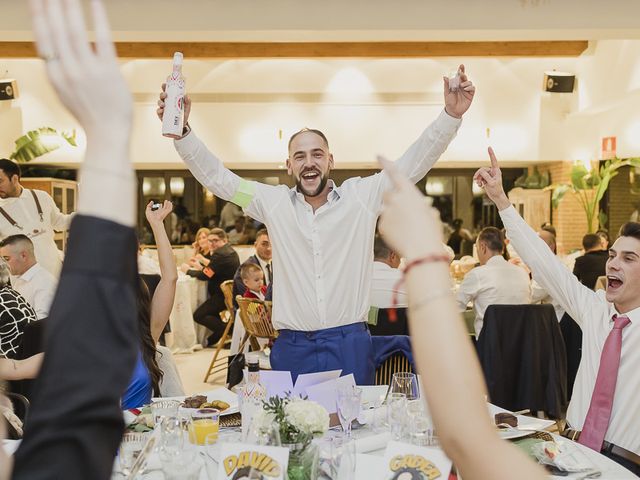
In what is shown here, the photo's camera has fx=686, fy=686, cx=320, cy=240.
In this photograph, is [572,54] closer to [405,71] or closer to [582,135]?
[582,135]

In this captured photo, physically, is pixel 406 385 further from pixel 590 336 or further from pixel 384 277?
pixel 384 277

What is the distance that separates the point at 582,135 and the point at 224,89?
5214mm

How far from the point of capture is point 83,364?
575 millimetres

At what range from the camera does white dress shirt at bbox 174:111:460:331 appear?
303cm

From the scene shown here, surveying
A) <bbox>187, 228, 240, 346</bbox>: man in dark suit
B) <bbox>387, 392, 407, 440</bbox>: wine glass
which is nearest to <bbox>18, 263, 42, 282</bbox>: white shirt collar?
<bbox>387, 392, 407, 440</bbox>: wine glass

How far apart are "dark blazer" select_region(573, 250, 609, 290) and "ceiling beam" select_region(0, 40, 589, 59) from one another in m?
3.89

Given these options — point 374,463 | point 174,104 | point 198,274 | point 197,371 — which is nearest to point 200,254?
point 198,274

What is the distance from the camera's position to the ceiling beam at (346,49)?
9125 millimetres

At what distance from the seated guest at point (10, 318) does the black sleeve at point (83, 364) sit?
3.23m

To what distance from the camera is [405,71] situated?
388 inches

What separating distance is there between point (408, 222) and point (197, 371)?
21.4ft

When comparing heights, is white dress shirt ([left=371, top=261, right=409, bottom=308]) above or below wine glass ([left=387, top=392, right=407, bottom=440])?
above

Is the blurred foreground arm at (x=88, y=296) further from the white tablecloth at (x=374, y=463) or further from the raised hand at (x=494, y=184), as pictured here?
the raised hand at (x=494, y=184)

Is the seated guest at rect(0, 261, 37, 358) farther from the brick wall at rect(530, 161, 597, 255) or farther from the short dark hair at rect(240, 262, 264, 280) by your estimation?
the brick wall at rect(530, 161, 597, 255)
